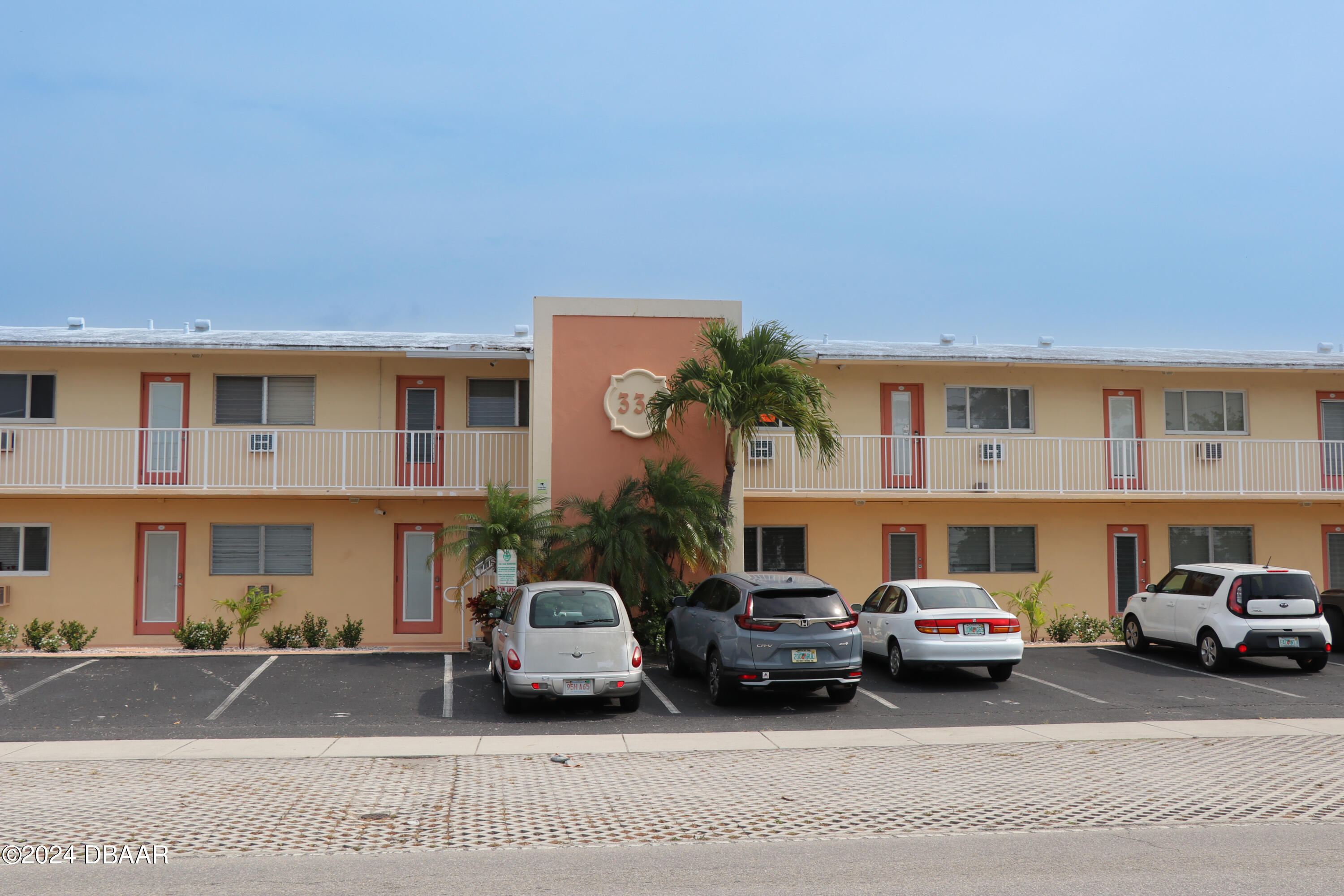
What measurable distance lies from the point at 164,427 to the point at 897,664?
46.4 feet

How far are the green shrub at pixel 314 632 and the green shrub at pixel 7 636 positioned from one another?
4560 mm

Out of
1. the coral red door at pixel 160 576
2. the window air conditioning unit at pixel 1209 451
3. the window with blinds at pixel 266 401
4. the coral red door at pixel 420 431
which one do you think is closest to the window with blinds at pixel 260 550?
the coral red door at pixel 160 576

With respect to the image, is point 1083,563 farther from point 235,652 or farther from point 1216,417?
point 235,652

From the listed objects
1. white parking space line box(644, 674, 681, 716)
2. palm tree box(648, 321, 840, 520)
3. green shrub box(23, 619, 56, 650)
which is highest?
palm tree box(648, 321, 840, 520)

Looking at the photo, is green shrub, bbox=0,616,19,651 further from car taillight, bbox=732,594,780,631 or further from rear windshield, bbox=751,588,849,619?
rear windshield, bbox=751,588,849,619

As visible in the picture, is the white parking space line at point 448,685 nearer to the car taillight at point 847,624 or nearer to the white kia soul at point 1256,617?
the car taillight at point 847,624

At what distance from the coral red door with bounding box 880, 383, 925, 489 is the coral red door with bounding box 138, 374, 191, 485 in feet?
43.1

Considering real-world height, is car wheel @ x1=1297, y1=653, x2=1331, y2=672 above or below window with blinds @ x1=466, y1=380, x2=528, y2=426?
below

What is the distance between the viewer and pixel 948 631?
524 inches

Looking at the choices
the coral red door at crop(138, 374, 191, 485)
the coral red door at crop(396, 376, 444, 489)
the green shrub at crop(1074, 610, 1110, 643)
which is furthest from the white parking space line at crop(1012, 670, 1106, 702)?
the coral red door at crop(138, 374, 191, 485)

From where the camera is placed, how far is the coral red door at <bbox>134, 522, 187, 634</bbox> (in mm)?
18156

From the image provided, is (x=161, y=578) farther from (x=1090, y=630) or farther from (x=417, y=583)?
(x=1090, y=630)

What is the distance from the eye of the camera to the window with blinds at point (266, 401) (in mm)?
18781

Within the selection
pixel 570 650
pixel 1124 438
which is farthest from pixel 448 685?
pixel 1124 438
